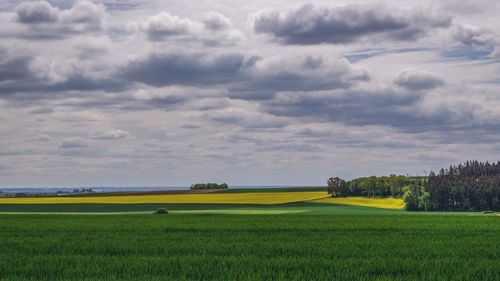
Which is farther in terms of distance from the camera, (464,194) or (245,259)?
(464,194)

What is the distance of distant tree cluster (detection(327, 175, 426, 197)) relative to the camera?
466 feet

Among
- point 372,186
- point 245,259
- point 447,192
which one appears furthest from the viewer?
point 372,186

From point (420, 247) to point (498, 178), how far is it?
345 ft

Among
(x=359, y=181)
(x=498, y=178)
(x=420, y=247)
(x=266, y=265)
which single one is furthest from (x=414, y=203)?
(x=266, y=265)

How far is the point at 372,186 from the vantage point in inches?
5630

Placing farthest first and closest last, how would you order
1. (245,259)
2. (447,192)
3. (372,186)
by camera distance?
(372,186) → (447,192) → (245,259)

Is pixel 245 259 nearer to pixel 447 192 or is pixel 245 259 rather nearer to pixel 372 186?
pixel 447 192

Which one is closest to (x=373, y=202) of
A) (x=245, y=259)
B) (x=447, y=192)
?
(x=447, y=192)

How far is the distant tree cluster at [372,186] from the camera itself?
142 meters

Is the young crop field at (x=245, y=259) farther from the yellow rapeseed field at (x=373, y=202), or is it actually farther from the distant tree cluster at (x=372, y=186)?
the distant tree cluster at (x=372, y=186)

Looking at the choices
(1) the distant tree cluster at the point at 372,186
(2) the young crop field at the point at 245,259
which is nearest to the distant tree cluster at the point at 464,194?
(1) the distant tree cluster at the point at 372,186

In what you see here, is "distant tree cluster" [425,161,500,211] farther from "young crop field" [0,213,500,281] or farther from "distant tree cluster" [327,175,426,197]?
"young crop field" [0,213,500,281]

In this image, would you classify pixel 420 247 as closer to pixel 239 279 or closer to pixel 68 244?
pixel 239 279

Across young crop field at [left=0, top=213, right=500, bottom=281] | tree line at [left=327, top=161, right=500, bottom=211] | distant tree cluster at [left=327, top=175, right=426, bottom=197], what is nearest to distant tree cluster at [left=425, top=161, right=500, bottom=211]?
tree line at [left=327, top=161, right=500, bottom=211]
